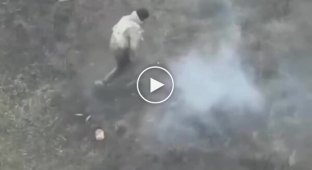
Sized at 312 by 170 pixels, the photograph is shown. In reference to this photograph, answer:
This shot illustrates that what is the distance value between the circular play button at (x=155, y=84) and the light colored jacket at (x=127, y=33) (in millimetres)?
158

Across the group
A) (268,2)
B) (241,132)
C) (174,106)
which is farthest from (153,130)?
(268,2)

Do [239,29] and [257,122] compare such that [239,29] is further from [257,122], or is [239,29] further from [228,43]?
[257,122]

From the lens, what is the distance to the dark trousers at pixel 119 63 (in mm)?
3426

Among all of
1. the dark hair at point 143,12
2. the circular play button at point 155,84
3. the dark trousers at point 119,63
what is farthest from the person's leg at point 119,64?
the dark hair at point 143,12

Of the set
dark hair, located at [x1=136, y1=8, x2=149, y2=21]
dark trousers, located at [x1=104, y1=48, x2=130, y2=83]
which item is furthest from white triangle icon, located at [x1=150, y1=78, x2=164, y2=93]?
dark hair, located at [x1=136, y1=8, x2=149, y2=21]

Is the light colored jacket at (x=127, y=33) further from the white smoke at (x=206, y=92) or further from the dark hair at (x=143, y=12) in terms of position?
the white smoke at (x=206, y=92)

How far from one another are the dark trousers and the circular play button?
10 centimetres

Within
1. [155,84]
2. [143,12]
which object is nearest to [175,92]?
[155,84]

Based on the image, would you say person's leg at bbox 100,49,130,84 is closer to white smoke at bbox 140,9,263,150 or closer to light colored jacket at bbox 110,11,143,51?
light colored jacket at bbox 110,11,143,51

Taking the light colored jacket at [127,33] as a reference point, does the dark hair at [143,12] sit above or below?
above

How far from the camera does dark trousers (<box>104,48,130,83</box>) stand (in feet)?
11.2

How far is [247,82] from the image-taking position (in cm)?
342

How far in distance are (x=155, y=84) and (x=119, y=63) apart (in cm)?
22

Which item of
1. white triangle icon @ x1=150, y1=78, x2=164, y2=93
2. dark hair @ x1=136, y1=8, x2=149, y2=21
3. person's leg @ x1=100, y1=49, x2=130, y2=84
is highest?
dark hair @ x1=136, y1=8, x2=149, y2=21
